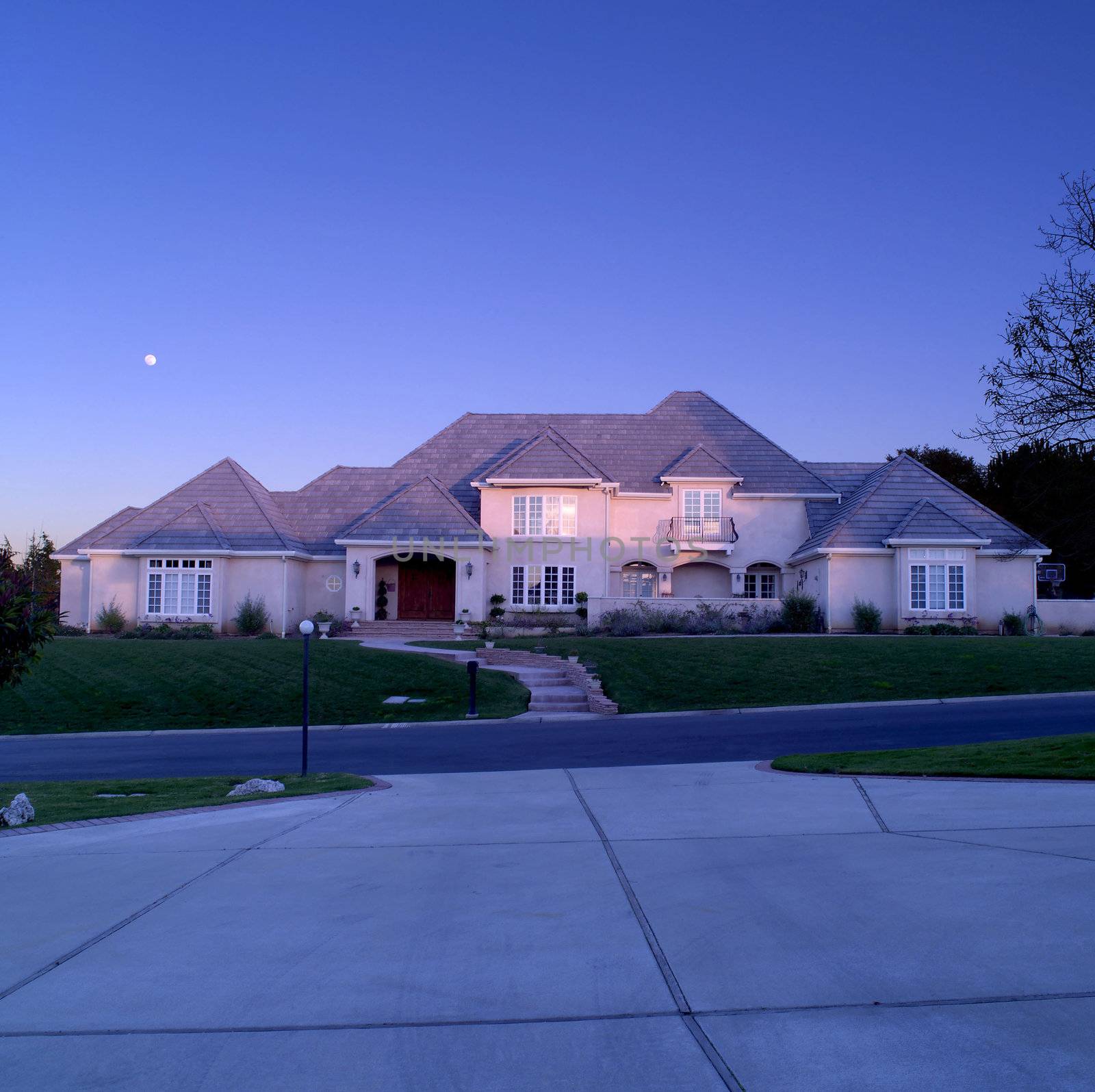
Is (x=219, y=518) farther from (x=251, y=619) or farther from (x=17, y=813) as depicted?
(x=17, y=813)

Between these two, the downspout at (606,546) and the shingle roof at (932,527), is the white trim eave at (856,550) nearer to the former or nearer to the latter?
the shingle roof at (932,527)

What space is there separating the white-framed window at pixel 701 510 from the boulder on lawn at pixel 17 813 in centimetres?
2986

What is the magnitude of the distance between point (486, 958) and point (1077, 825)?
5.33 m

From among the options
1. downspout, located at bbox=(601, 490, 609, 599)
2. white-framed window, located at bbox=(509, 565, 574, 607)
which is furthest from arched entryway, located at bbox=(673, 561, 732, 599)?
white-framed window, located at bbox=(509, 565, 574, 607)

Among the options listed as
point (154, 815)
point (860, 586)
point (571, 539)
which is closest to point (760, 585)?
point (860, 586)

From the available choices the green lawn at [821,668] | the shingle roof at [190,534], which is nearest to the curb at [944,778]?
the green lawn at [821,668]

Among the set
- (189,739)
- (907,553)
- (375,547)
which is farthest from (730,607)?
(189,739)

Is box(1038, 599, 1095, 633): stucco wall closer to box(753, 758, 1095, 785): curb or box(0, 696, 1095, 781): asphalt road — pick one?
box(0, 696, 1095, 781): asphalt road

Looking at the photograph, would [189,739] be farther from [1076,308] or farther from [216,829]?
[1076,308]

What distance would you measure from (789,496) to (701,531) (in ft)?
12.3

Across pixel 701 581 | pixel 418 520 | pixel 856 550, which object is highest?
pixel 418 520

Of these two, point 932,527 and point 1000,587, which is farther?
point 1000,587

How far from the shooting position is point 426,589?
123ft

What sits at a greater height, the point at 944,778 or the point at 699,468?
the point at 699,468
